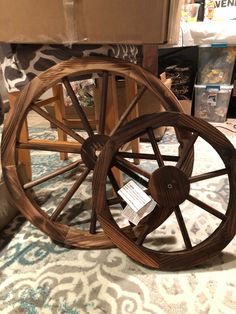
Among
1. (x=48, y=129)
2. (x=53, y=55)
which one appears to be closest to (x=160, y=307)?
(x=53, y=55)

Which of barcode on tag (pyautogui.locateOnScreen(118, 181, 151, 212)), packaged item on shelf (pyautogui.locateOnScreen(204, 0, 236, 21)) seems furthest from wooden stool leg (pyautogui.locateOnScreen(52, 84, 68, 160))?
packaged item on shelf (pyautogui.locateOnScreen(204, 0, 236, 21))

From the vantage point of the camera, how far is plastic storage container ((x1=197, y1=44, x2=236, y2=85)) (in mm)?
1695

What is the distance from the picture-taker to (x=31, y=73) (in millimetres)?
880

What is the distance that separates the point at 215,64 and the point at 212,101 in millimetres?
233

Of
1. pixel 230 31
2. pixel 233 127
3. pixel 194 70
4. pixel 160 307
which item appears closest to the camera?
pixel 160 307

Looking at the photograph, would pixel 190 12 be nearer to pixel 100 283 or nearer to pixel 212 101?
pixel 212 101

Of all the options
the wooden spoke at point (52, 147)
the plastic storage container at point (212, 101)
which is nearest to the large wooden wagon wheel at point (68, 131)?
the wooden spoke at point (52, 147)

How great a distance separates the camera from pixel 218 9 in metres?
1.75

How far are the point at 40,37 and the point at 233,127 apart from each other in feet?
4.57

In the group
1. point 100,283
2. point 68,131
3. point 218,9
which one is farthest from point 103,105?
point 218,9

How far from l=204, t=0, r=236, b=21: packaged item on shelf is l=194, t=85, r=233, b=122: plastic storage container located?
43 centimetres

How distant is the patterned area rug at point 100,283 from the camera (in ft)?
2.21

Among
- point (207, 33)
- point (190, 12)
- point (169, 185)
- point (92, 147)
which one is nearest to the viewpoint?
point (169, 185)

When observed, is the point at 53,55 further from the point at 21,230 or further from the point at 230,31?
the point at 230,31
